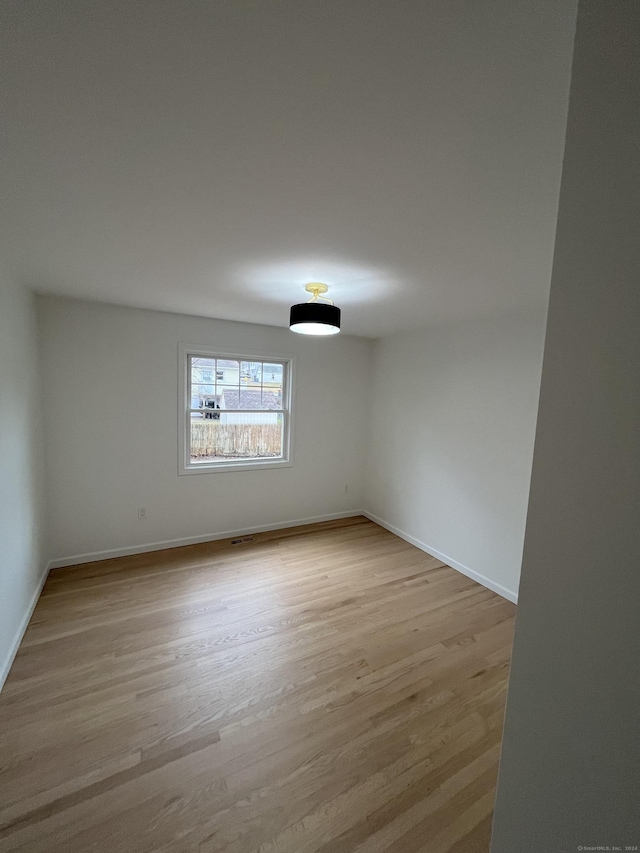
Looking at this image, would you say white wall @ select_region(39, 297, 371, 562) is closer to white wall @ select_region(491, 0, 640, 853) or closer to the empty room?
the empty room

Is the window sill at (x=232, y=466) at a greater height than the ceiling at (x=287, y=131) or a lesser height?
lesser

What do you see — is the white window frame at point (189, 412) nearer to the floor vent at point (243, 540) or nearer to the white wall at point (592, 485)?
the floor vent at point (243, 540)

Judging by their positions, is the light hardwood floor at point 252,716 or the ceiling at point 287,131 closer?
the ceiling at point 287,131

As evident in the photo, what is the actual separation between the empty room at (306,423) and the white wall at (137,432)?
3cm

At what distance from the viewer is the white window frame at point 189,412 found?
3.49 m

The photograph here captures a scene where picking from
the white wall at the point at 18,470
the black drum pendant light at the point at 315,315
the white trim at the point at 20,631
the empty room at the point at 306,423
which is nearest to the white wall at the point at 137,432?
the empty room at the point at 306,423

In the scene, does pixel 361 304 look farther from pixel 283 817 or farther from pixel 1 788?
Answer: pixel 1 788

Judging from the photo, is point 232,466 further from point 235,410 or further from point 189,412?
point 189,412

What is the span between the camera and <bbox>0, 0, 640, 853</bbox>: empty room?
57cm

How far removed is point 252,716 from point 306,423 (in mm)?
2933

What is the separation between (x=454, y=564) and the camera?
3408 mm

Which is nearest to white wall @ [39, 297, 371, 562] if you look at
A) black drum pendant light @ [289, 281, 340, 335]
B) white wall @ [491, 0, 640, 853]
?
black drum pendant light @ [289, 281, 340, 335]

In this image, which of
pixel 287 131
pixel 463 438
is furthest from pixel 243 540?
pixel 287 131

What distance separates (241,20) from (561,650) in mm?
1367
